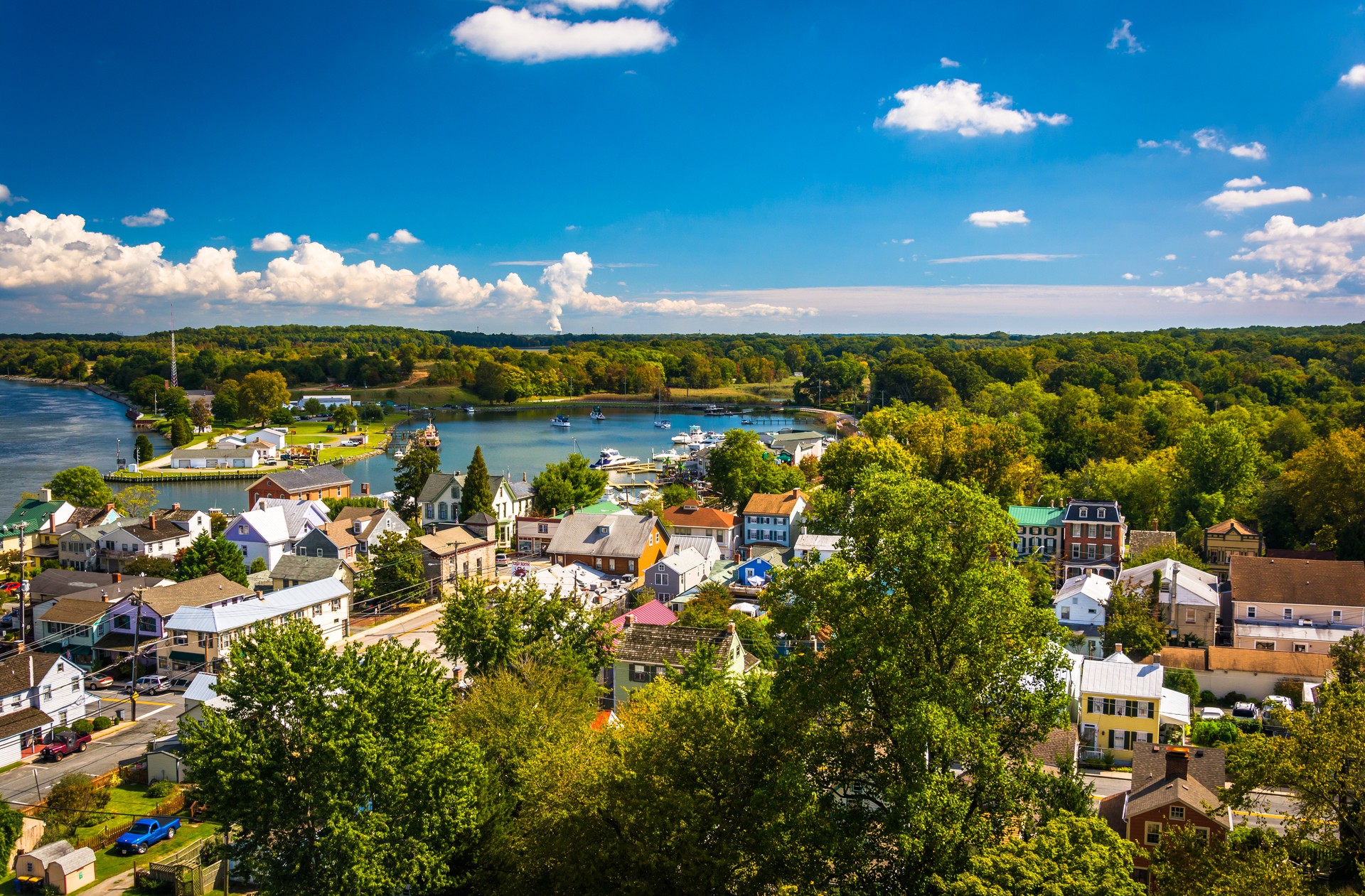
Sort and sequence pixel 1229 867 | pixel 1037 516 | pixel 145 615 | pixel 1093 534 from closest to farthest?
pixel 1229 867, pixel 145 615, pixel 1093 534, pixel 1037 516

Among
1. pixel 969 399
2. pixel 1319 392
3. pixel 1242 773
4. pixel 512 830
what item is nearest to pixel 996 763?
pixel 1242 773

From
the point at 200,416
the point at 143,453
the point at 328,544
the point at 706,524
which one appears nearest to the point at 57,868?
the point at 328,544

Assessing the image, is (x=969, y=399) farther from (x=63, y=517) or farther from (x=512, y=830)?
(x=512, y=830)

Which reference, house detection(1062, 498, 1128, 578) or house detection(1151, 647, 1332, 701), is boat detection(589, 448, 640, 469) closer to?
house detection(1062, 498, 1128, 578)

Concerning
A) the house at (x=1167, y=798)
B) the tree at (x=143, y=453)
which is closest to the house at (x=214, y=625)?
the house at (x=1167, y=798)

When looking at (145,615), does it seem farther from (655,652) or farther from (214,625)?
(655,652)

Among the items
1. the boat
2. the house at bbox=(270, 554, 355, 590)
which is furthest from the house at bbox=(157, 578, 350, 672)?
the boat
